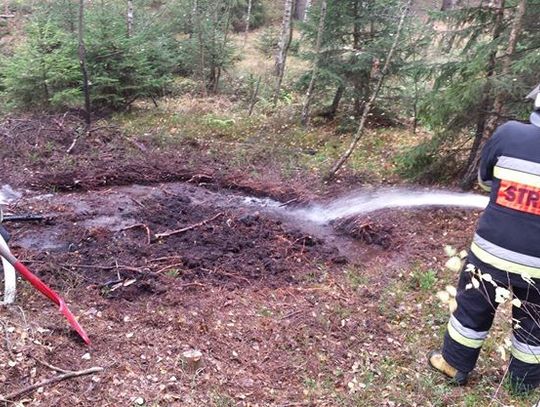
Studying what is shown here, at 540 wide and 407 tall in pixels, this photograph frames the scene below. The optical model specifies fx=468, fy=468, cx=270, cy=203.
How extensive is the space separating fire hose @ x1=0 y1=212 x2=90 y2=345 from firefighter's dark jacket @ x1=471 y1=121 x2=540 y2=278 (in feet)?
12.7

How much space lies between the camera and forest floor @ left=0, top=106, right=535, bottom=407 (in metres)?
4.34

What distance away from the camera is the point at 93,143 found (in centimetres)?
1191

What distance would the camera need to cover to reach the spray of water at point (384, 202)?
8.65 meters

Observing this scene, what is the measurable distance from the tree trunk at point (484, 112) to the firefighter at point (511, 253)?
4.50 meters

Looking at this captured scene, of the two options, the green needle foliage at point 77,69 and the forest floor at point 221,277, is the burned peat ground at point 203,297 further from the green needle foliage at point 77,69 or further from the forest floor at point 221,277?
the green needle foliage at point 77,69

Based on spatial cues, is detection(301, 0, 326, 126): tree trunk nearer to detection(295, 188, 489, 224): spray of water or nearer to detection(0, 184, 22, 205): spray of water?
detection(295, 188, 489, 224): spray of water

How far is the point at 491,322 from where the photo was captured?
13.3 feet

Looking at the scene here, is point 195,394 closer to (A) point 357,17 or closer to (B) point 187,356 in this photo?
(B) point 187,356

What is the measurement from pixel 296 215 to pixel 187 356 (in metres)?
5.18

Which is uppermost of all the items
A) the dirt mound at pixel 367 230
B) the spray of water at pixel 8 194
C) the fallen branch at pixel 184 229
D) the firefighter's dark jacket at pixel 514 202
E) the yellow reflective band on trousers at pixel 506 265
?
the firefighter's dark jacket at pixel 514 202

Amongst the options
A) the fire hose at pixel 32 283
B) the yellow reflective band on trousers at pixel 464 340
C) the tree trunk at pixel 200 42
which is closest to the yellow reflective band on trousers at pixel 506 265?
the yellow reflective band on trousers at pixel 464 340

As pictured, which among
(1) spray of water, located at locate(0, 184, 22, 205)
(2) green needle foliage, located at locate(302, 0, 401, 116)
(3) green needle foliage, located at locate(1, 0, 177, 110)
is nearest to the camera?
(1) spray of water, located at locate(0, 184, 22, 205)

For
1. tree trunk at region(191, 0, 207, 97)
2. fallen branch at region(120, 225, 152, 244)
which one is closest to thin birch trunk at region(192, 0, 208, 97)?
tree trunk at region(191, 0, 207, 97)

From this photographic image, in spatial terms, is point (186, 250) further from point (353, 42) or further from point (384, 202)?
point (353, 42)
